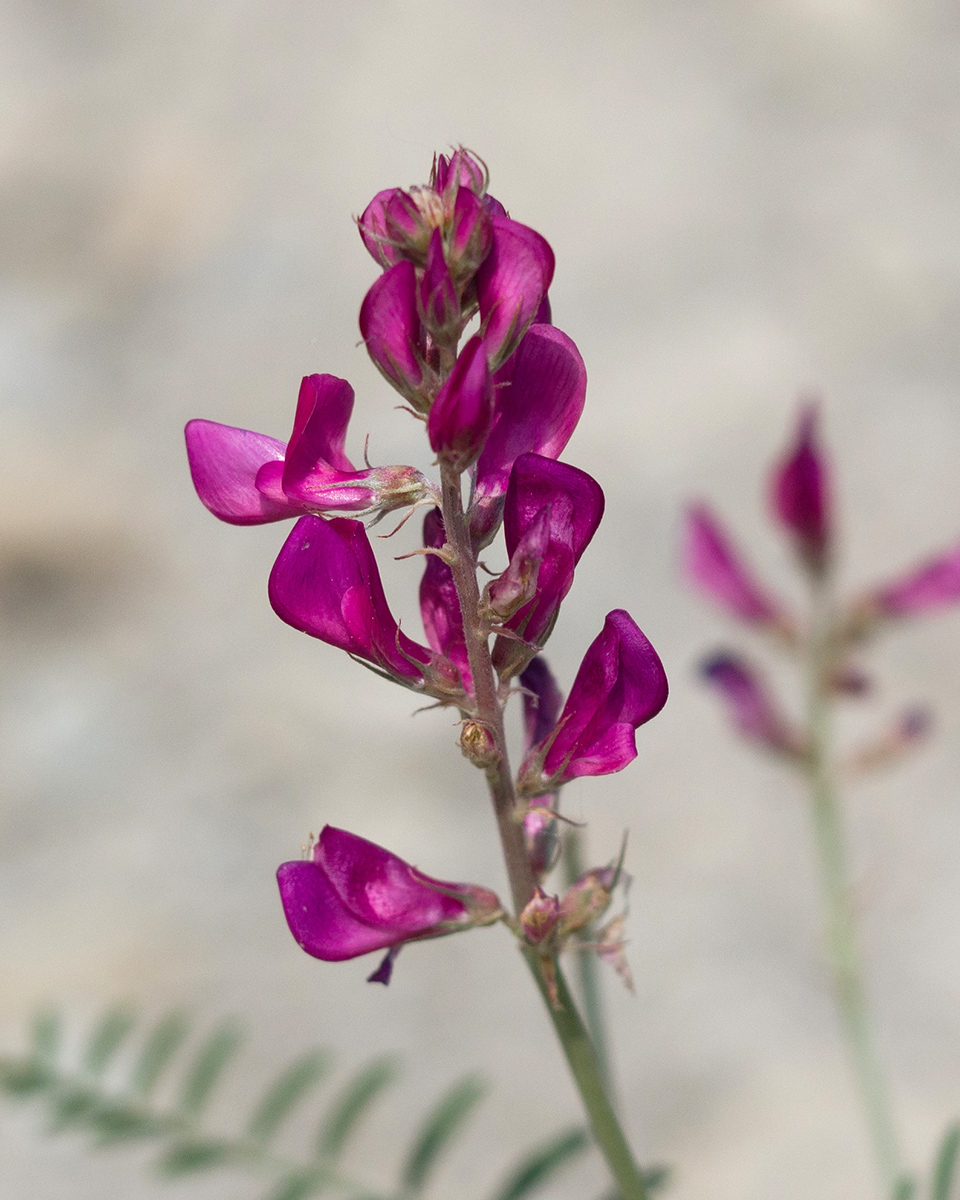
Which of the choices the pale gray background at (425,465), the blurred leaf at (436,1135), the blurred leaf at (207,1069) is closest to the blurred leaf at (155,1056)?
the blurred leaf at (207,1069)

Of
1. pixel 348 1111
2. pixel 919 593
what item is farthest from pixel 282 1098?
pixel 919 593

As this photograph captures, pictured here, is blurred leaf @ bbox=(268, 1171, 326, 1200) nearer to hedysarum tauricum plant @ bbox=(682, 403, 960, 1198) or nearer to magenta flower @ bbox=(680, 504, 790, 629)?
hedysarum tauricum plant @ bbox=(682, 403, 960, 1198)

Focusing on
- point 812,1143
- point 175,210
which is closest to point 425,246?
point 812,1143

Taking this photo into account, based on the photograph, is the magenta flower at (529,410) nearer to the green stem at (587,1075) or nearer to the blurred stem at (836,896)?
the green stem at (587,1075)

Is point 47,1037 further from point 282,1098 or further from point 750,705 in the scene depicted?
point 750,705

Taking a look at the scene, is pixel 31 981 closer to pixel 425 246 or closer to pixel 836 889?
pixel 836 889

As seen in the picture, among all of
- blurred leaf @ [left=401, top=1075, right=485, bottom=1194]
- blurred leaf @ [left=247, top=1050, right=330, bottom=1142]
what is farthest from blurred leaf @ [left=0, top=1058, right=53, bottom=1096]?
blurred leaf @ [left=401, top=1075, right=485, bottom=1194]
